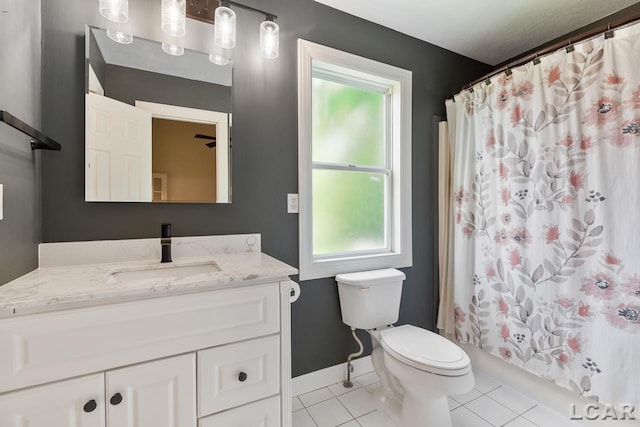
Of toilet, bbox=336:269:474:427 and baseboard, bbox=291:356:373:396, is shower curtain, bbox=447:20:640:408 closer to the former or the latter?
toilet, bbox=336:269:474:427

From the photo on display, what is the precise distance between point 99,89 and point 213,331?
118cm

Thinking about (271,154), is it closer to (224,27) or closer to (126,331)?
(224,27)

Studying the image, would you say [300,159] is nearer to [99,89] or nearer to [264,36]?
[264,36]

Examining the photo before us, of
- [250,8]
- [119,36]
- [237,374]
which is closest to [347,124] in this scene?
[250,8]

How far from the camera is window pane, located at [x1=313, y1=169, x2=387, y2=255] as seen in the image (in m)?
1.87

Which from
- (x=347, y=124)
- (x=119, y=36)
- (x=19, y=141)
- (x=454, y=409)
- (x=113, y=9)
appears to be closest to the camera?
(x=19, y=141)

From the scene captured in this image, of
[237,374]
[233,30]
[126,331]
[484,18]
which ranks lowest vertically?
[237,374]

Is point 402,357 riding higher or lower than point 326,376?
higher

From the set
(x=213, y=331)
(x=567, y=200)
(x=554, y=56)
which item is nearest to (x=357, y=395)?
(x=213, y=331)

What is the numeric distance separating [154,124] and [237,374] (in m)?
1.18

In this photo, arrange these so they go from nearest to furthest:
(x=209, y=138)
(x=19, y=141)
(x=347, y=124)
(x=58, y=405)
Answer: (x=58, y=405), (x=19, y=141), (x=209, y=138), (x=347, y=124)

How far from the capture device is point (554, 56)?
1521 millimetres

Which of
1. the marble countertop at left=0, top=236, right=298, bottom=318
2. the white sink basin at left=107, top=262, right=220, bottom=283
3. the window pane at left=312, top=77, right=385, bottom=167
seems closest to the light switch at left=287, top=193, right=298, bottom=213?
the window pane at left=312, top=77, right=385, bottom=167

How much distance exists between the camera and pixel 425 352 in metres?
1.39
